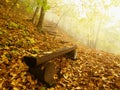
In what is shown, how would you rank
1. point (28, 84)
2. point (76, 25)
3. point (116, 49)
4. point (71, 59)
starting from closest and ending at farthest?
point (28, 84) < point (71, 59) < point (116, 49) < point (76, 25)

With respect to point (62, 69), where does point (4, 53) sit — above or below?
above

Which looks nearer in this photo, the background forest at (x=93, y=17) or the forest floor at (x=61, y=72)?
the forest floor at (x=61, y=72)

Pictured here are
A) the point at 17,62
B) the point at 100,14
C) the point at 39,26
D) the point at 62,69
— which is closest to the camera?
the point at 17,62

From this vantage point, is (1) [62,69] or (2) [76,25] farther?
(2) [76,25]

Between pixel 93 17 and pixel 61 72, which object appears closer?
pixel 61 72

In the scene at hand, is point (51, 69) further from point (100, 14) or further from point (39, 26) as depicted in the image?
point (100, 14)

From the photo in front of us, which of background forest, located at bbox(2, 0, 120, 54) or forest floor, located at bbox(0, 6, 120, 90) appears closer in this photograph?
forest floor, located at bbox(0, 6, 120, 90)

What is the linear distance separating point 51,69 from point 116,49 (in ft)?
114

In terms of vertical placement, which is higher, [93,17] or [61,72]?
[93,17]

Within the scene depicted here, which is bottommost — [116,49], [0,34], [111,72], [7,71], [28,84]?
[116,49]

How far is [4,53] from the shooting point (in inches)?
198

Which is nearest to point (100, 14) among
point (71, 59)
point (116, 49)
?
point (116, 49)

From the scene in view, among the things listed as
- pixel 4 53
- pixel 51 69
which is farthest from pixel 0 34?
pixel 51 69

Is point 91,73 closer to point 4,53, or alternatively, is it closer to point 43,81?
point 43,81
